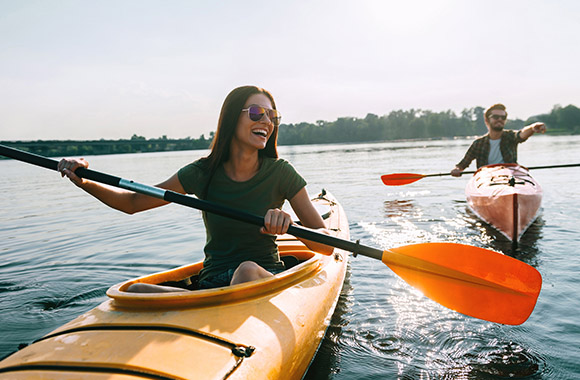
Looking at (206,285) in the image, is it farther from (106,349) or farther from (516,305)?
(516,305)

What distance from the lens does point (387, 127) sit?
3487 inches

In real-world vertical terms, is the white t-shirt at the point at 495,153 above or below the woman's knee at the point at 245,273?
above

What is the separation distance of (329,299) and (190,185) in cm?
136

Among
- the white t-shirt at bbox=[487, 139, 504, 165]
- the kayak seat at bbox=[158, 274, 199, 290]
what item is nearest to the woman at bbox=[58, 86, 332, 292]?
the kayak seat at bbox=[158, 274, 199, 290]

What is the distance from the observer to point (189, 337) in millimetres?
1943

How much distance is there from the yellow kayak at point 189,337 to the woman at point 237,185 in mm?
335

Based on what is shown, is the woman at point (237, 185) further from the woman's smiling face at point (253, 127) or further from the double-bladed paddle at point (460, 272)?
the double-bladed paddle at point (460, 272)

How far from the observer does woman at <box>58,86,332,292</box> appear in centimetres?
275

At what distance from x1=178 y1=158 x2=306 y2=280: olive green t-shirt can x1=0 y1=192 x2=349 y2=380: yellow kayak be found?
12.1 inches

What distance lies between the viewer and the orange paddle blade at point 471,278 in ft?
9.57

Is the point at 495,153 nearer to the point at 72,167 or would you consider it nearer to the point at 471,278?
the point at 471,278

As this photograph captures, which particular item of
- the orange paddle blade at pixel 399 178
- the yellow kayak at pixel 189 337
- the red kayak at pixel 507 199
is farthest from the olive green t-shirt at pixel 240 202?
the orange paddle blade at pixel 399 178

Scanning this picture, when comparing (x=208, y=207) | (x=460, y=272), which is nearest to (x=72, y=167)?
(x=208, y=207)

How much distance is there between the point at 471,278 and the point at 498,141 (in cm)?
599
